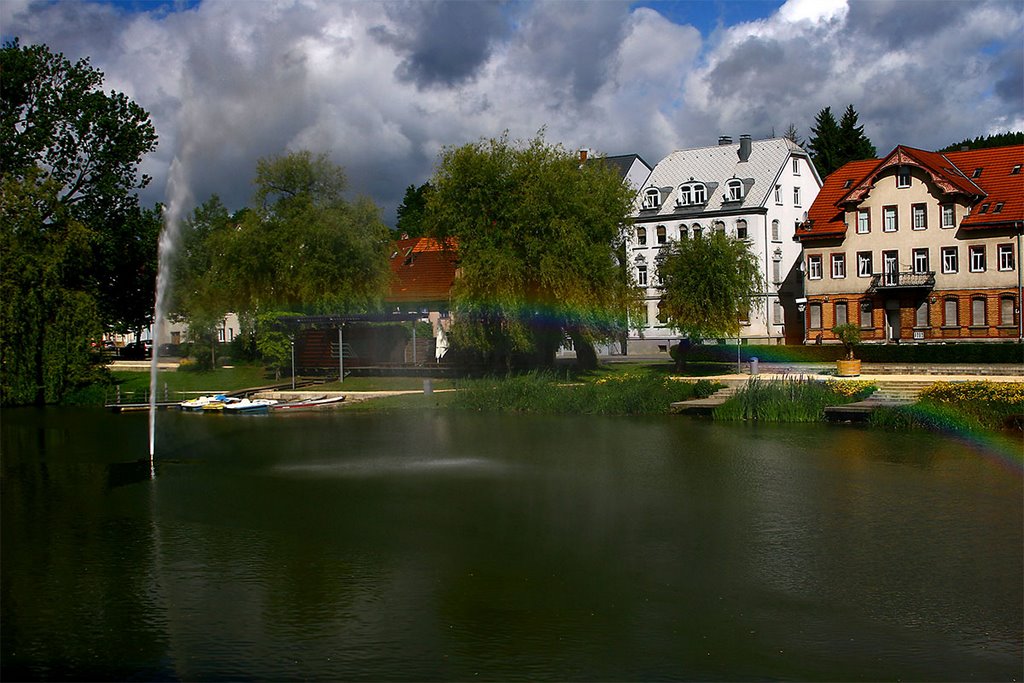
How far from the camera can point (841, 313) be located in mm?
74812

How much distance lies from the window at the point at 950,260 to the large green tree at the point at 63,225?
177 feet

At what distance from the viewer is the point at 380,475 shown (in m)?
27.8

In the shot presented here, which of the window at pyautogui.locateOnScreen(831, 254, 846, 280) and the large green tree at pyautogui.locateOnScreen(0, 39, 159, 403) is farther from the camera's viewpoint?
the window at pyautogui.locateOnScreen(831, 254, 846, 280)

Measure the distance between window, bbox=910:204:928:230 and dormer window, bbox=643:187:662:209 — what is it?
25.7m

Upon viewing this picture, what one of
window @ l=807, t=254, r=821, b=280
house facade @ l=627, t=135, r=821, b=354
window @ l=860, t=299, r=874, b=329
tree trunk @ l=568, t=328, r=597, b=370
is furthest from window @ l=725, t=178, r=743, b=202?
tree trunk @ l=568, t=328, r=597, b=370

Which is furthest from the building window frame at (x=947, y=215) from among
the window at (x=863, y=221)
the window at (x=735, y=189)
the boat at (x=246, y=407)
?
the boat at (x=246, y=407)

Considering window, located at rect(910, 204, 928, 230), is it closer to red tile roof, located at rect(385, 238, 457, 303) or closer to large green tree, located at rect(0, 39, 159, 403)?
red tile roof, located at rect(385, 238, 457, 303)

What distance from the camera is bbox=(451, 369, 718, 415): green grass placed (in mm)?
43000

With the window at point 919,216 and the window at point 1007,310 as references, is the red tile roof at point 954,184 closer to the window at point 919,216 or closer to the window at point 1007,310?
the window at point 919,216

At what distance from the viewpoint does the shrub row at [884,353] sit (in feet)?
180

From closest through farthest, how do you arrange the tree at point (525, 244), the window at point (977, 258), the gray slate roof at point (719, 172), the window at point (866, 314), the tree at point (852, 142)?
the tree at point (525, 244), the window at point (977, 258), the window at point (866, 314), the gray slate roof at point (719, 172), the tree at point (852, 142)

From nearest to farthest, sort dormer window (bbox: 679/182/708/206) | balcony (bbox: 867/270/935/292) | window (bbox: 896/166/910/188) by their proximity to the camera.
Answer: balcony (bbox: 867/270/935/292)
window (bbox: 896/166/910/188)
dormer window (bbox: 679/182/708/206)

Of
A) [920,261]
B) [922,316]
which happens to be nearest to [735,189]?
[920,261]

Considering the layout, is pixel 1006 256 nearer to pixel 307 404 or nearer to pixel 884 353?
pixel 884 353
